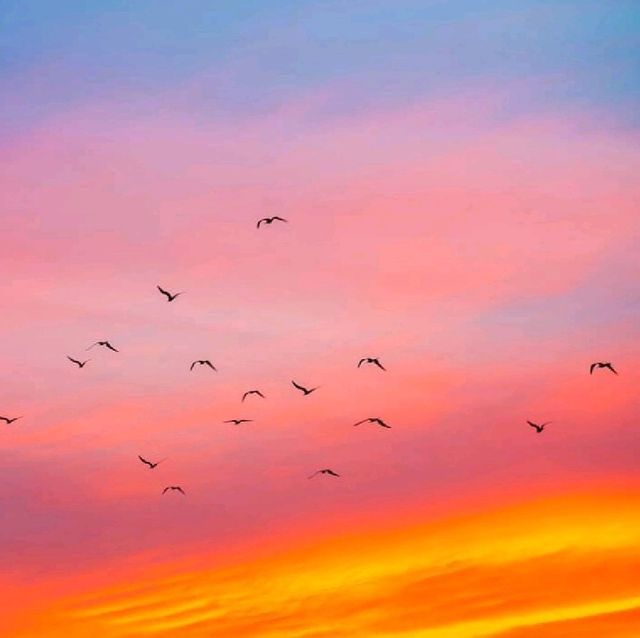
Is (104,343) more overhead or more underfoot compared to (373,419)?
more overhead

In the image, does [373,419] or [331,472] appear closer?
[373,419]

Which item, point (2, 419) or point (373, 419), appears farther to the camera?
point (2, 419)

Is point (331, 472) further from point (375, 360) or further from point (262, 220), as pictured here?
point (262, 220)

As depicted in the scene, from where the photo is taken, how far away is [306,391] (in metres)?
191

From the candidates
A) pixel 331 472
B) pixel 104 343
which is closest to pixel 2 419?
pixel 104 343

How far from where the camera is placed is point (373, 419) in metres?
179

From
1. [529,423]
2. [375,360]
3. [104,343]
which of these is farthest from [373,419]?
[104,343]

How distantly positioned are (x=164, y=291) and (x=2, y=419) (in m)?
29.6

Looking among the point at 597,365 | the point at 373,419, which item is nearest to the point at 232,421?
the point at 373,419

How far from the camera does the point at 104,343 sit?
648 ft

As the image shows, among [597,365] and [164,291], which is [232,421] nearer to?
[164,291]

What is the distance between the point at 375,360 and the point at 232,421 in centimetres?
2780

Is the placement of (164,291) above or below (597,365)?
above

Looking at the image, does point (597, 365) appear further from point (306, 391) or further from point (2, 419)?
point (2, 419)
